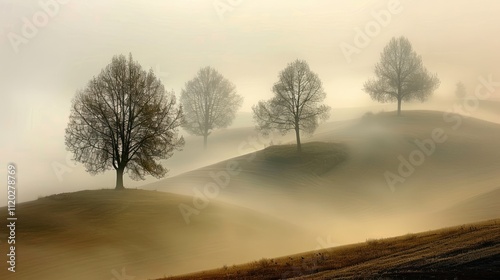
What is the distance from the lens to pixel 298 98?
51562 mm

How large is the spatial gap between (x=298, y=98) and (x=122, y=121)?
80.2 feet

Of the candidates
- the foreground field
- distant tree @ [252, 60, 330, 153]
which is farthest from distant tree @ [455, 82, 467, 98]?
the foreground field

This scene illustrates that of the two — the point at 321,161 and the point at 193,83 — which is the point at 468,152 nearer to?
the point at 321,161

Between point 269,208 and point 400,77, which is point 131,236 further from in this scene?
point 400,77

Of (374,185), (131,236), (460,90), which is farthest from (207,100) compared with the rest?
(460,90)

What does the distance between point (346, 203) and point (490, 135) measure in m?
37.0

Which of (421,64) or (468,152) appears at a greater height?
(421,64)

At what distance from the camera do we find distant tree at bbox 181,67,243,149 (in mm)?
75750

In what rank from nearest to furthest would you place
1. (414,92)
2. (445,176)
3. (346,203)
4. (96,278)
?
(96,278)
(346,203)
(445,176)
(414,92)

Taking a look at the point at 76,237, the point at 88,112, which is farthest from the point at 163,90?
the point at 76,237

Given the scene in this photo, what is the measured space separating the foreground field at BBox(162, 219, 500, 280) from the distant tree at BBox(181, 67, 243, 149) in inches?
2336

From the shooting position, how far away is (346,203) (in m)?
39.2

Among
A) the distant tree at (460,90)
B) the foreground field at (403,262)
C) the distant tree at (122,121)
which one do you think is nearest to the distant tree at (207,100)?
the distant tree at (122,121)

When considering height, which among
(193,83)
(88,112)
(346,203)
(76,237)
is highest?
(193,83)
